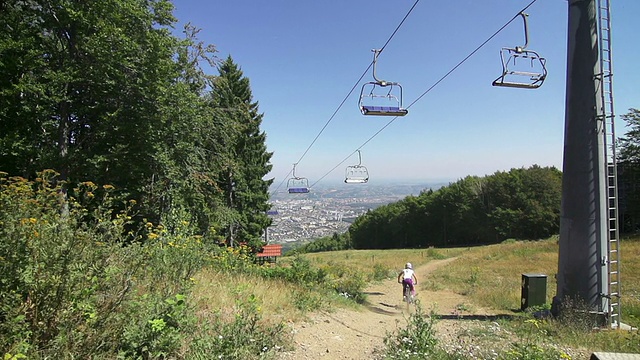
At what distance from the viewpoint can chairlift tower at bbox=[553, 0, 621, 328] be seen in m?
6.96

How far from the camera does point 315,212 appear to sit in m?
83.9

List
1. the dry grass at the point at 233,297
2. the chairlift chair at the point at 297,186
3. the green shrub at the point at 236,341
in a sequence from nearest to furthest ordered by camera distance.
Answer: the green shrub at the point at 236,341 < the dry grass at the point at 233,297 < the chairlift chair at the point at 297,186

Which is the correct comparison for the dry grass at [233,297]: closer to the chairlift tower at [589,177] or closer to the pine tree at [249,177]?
the chairlift tower at [589,177]

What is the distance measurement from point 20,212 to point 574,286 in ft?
30.1

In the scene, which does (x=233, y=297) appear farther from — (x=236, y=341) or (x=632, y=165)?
(x=632, y=165)

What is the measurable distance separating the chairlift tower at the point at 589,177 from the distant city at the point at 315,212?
21261mm

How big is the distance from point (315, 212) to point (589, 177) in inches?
3055

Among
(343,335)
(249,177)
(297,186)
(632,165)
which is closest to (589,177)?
(343,335)

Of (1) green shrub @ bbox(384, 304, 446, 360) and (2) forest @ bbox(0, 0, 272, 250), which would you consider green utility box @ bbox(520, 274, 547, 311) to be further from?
(2) forest @ bbox(0, 0, 272, 250)

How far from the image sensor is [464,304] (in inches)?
449

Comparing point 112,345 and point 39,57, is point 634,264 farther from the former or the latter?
point 39,57

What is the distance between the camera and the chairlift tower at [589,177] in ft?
22.8

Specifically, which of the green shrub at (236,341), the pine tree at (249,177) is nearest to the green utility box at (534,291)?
the green shrub at (236,341)

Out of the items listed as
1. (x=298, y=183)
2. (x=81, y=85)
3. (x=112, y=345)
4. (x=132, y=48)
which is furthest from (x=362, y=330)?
(x=298, y=183)
